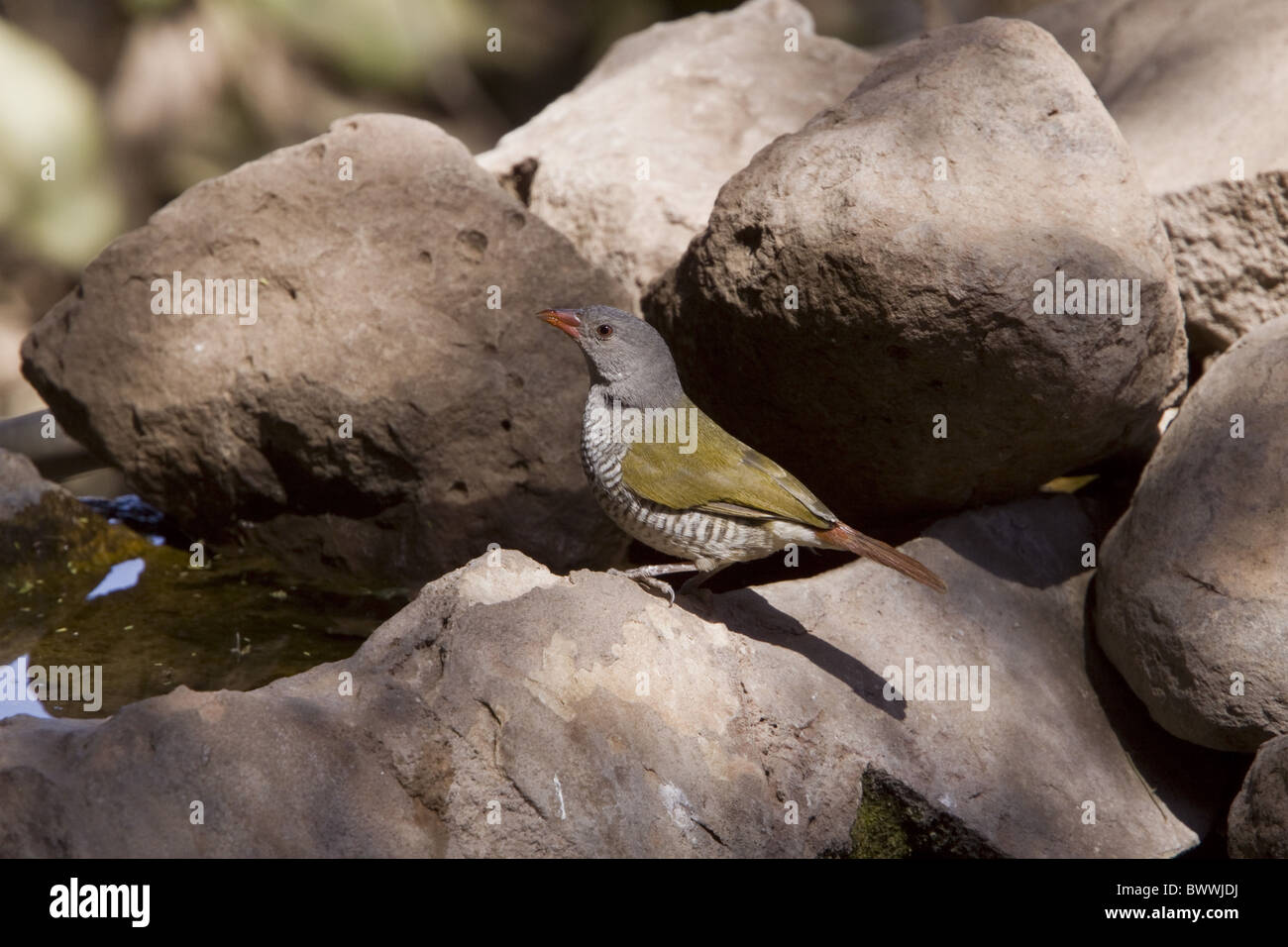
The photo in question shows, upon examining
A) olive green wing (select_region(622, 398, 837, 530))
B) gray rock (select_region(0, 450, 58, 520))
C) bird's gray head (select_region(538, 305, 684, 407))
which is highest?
bird's gray head (select_region(538, 305, 684, 407))

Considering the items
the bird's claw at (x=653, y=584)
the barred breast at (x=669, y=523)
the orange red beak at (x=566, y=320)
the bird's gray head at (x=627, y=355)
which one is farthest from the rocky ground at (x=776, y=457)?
the orange red beak at (x=566, y=320)

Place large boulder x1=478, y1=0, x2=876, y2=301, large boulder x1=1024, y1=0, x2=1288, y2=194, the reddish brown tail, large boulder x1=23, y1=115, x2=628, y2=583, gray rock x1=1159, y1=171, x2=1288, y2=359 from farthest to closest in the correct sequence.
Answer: large boulder x1=478, y1=0, x2=876, y2=301, large boulder x1=1024, y1=0, x2=1288, y2=194, gray rock x1=1159, y1=171, x2=1288, y2=359, large boulder x1=23, y1=115, x2=628, y2=583, the reddish brown tail

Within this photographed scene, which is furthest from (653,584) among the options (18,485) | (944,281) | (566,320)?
(18,485)

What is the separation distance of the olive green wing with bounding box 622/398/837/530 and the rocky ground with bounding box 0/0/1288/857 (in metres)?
0.36

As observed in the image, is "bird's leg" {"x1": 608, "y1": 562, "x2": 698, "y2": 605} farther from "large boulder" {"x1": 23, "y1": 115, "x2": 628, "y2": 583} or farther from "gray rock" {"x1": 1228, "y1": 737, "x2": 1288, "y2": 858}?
"gray rock" {"x1": 1228, "y1": 737, "x2": 1288, "y2": 858}

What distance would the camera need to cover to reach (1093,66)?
22.1 ft

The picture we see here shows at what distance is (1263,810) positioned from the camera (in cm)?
335

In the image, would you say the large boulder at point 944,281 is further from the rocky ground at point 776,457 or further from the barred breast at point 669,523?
the barred breast at point 669,523

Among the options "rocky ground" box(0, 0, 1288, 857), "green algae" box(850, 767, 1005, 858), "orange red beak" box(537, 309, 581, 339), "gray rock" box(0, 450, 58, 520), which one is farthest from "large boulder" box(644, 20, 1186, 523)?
"gray rock" box(0, 450, 58, 520)

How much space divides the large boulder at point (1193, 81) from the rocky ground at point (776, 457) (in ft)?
0.08

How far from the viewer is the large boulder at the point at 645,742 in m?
2.94

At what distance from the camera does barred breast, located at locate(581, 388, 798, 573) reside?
389 centimetres

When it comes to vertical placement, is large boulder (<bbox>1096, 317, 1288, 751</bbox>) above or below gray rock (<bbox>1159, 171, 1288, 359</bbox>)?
below

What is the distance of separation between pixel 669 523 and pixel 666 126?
3.56m
